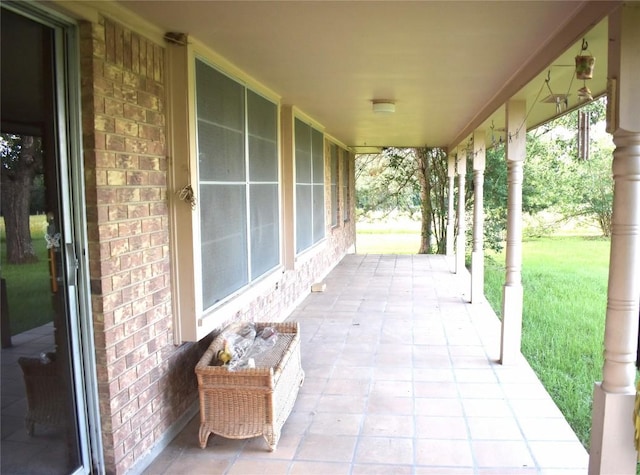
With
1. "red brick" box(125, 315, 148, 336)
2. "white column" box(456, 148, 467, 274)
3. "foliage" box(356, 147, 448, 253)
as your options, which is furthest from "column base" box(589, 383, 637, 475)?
"foliage" box(356, 147, 448, 253)

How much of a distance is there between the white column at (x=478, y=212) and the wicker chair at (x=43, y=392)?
501 cm

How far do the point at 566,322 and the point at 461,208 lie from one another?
109 inches

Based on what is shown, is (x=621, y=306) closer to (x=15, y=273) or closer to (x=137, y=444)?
(x=137, y=444)

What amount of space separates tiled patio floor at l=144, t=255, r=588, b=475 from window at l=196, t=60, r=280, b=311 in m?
0.92

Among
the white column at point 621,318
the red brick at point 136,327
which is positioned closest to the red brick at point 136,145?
the red brick at point 136,327

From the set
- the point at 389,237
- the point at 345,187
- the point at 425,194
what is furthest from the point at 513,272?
the point at 389,237

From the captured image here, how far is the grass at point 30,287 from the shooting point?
1988 mm

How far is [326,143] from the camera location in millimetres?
8422

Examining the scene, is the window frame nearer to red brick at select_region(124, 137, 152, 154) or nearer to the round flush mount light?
the round flush mount light

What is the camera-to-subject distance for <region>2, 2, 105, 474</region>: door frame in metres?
2.18

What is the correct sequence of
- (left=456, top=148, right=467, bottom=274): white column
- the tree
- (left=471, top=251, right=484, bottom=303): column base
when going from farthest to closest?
(left=456, top=148, right=467, bottom=274): white column, (left=471, top=251, right=484, bottom=303): column base, the tree

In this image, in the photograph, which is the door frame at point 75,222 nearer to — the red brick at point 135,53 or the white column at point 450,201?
the red brick at point 135,53

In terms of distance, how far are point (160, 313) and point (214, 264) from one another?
561 mm

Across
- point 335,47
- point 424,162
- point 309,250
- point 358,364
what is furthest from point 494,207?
point 335,47
